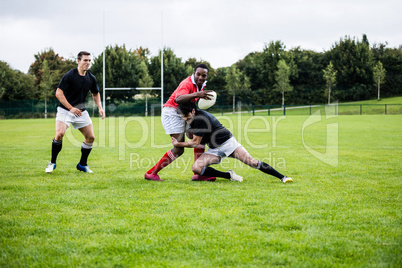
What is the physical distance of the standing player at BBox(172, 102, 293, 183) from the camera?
5.40 meters

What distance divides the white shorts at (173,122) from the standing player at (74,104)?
1.62 m

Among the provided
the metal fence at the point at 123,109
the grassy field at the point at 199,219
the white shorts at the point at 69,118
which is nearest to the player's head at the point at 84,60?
the white shorts at the point at 69,118

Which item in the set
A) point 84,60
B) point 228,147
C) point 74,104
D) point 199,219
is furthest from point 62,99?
point 199,219

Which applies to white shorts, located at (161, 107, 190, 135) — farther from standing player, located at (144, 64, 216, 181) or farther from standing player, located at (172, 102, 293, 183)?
standing player, located at (172, 102, 293, 183)

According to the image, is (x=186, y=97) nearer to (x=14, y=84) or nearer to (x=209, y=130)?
(x=209, y=130)

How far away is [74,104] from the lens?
21.2 ft

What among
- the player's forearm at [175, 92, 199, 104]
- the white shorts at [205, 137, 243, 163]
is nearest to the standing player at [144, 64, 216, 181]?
the player's forearm at [175, 92, 199, 104]

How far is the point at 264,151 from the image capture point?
31.8 feet

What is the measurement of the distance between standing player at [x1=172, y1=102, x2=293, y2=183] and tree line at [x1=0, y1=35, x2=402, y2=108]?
121 feet

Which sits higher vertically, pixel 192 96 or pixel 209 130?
pixel 192 96

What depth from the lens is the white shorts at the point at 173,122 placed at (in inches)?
224

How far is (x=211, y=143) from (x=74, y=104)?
105 inches

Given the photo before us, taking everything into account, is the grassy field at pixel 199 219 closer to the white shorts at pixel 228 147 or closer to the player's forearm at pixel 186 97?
the white shorts at pixel 228 147

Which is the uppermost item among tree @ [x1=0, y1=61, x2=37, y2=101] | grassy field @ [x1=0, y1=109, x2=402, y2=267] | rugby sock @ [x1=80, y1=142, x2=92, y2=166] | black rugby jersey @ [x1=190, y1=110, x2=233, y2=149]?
tree @ [x1=0, y1=61, x2=37, y2=101]
